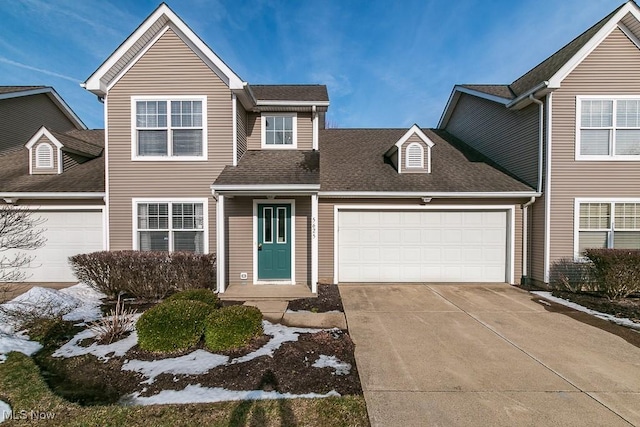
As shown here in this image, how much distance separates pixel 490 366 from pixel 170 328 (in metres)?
5.00

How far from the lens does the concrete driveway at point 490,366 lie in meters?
3.36

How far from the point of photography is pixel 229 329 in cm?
482

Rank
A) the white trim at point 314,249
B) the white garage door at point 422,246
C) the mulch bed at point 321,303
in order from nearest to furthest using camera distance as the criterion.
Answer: the mulch bed at point 321,303 < the white trim at point 314,249 < the white garage door at point 422,246

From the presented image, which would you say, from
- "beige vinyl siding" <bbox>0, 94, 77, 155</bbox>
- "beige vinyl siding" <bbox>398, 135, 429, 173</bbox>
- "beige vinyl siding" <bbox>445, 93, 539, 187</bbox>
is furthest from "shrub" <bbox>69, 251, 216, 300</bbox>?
"beige vinyl siding" <bbox>445, 93, 539, 187</bbox>

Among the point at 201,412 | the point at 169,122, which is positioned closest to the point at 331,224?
the point at 169,122

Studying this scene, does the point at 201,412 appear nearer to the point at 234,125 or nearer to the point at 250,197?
the point at 250,197

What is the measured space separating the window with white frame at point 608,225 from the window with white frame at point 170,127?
11535mm

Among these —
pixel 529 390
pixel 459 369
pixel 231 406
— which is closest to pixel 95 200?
pixel 231 406

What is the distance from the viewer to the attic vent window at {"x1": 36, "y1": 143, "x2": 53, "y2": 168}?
9898 millimetres

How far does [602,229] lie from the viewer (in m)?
8.65

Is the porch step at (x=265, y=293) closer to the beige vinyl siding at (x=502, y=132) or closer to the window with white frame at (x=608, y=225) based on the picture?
the beige vinyl siding at (x=502, y=132)

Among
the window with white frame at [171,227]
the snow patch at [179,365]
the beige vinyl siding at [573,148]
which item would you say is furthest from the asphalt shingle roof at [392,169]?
the snow patch at [179,365]

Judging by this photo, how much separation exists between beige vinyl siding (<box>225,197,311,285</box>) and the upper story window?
2.47 metres

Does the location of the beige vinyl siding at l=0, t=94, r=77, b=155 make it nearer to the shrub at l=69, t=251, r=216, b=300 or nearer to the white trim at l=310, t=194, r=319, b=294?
the shrub at l=69, t=251, r=216, b=300
